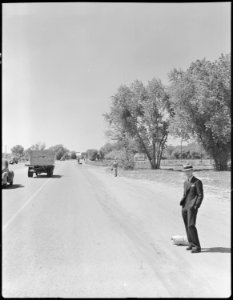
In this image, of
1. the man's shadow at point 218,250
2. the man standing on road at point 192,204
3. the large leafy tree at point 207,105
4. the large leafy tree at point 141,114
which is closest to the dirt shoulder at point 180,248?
the man's shadow at point 218,250

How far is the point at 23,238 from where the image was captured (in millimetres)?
7172

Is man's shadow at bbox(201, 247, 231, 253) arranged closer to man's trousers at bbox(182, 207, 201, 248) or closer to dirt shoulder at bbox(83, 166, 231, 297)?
dirt shoulder at bbox(83, 166, 231, 297)

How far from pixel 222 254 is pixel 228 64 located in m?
29.5

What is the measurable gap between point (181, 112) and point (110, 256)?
2971cm

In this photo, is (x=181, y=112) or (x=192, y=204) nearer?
(x=192, y=204)

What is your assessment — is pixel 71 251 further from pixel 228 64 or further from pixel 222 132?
pixel 228 64

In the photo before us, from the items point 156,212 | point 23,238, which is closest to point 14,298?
point 23,238

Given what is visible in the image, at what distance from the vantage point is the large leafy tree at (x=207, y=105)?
3144cm

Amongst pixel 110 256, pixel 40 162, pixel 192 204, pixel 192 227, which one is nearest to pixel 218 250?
pixel 192 227

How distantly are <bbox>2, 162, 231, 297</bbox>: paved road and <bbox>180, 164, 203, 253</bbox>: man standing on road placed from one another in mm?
222

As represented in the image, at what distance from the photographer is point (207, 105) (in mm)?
31984

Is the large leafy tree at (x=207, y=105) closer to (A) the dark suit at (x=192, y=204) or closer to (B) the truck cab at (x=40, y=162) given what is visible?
(B) the truck cab at (x=40, y=162)

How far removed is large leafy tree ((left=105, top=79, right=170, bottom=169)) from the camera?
4084cm

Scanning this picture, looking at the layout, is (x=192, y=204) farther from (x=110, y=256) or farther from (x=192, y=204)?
(x=110, y=256)
